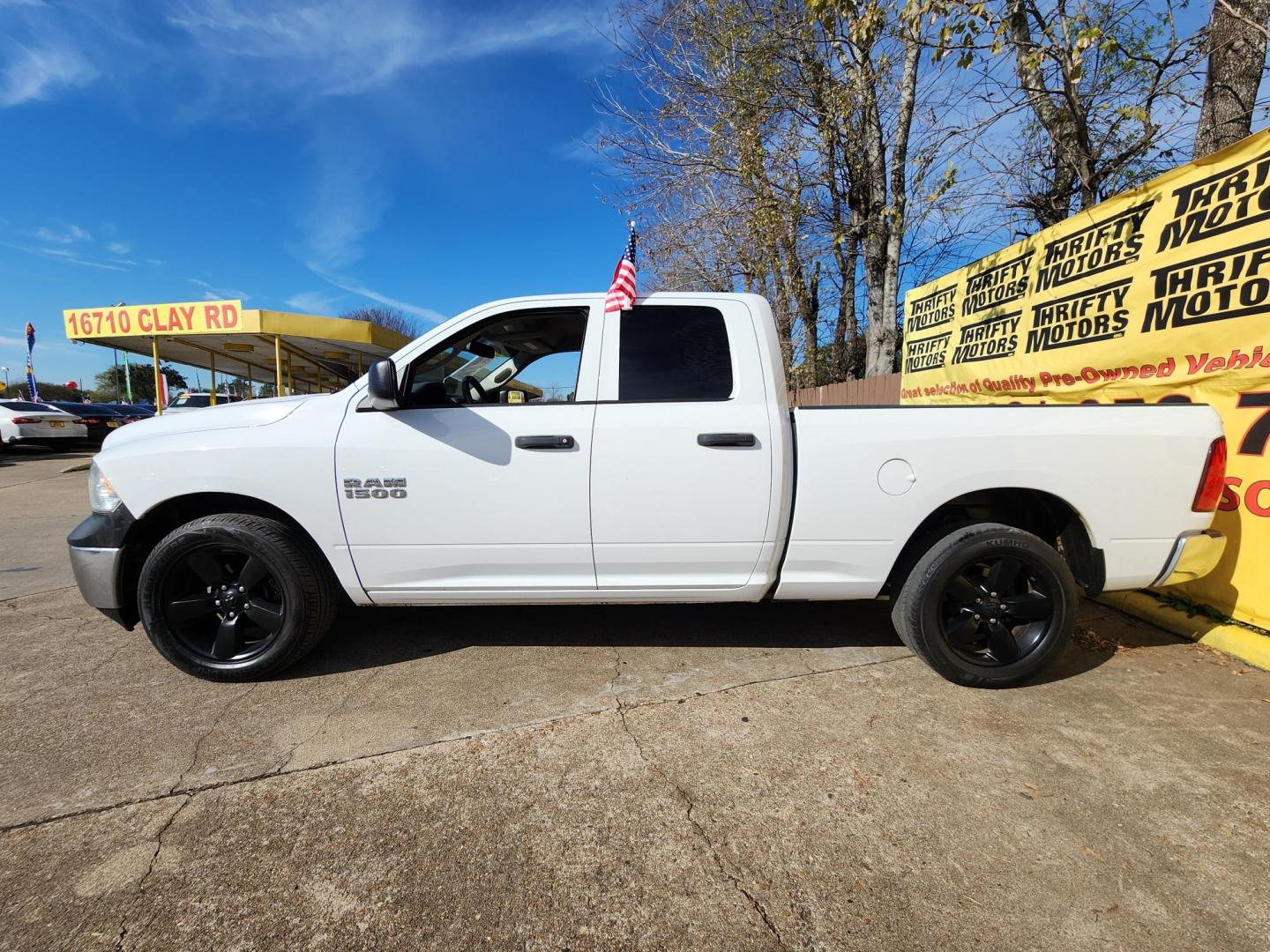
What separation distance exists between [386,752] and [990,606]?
2880mm

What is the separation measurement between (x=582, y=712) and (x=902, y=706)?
1499 mm

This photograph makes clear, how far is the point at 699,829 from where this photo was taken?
1941 mm

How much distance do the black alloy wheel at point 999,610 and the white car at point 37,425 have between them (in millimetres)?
21578

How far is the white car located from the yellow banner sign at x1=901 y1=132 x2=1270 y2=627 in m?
21.7

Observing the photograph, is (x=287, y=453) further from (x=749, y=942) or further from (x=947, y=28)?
(x=947, y=28)

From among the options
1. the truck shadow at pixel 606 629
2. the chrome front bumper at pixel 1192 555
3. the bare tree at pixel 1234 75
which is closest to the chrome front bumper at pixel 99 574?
the truck shadow at pixel 606 629

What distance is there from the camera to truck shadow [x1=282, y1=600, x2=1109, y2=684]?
325cm

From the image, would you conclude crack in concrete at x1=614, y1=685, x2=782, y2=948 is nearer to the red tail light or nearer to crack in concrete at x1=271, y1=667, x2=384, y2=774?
crack in concrete at x1=271, y1=667, x2=384, y2=774

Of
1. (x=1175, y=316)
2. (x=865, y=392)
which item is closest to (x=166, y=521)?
(x=1175, y=316)

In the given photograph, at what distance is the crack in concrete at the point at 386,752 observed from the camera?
79.8 inches

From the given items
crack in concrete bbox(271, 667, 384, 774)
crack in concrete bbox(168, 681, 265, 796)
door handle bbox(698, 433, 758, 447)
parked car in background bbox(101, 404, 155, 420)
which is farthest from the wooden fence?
parked car in background bbox(101, 404, 155, 420)

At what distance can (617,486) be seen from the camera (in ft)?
9.15

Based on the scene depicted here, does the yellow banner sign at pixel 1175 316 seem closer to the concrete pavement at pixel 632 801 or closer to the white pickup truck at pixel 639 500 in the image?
the white pickup truck at pixel 639 500

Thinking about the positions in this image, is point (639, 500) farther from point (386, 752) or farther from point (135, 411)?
point (135, 411)
